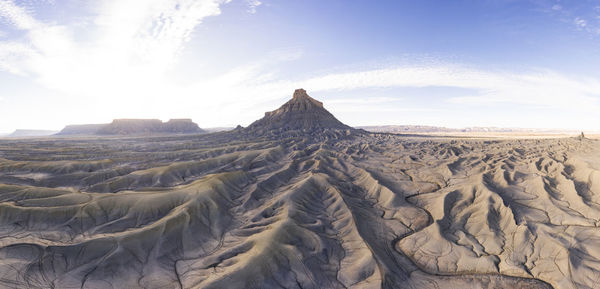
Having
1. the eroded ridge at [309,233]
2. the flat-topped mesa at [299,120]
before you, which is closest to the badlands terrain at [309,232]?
the eroded ridge at [309,233]

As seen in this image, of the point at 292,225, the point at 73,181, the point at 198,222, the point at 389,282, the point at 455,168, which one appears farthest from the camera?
the point at 455,168

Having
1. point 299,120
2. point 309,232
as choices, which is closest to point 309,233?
point 309,232

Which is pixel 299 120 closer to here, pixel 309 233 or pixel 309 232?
pixel 309 232

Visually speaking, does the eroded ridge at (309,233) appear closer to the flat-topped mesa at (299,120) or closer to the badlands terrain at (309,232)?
the badlands terrain at (309,232)

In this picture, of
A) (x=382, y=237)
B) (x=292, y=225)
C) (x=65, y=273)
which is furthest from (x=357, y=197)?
(x=65, y=273)

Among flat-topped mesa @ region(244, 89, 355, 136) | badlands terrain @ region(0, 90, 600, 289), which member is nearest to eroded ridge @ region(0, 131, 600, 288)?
badlands terrain @ region(0, 90, 600, 289)

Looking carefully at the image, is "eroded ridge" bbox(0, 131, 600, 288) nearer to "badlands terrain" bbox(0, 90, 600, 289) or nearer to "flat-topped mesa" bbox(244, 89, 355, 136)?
"badlands terrain" bbox(0, 90, 600, 289)

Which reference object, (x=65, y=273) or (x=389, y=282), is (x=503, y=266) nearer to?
(x=389, y=282)
